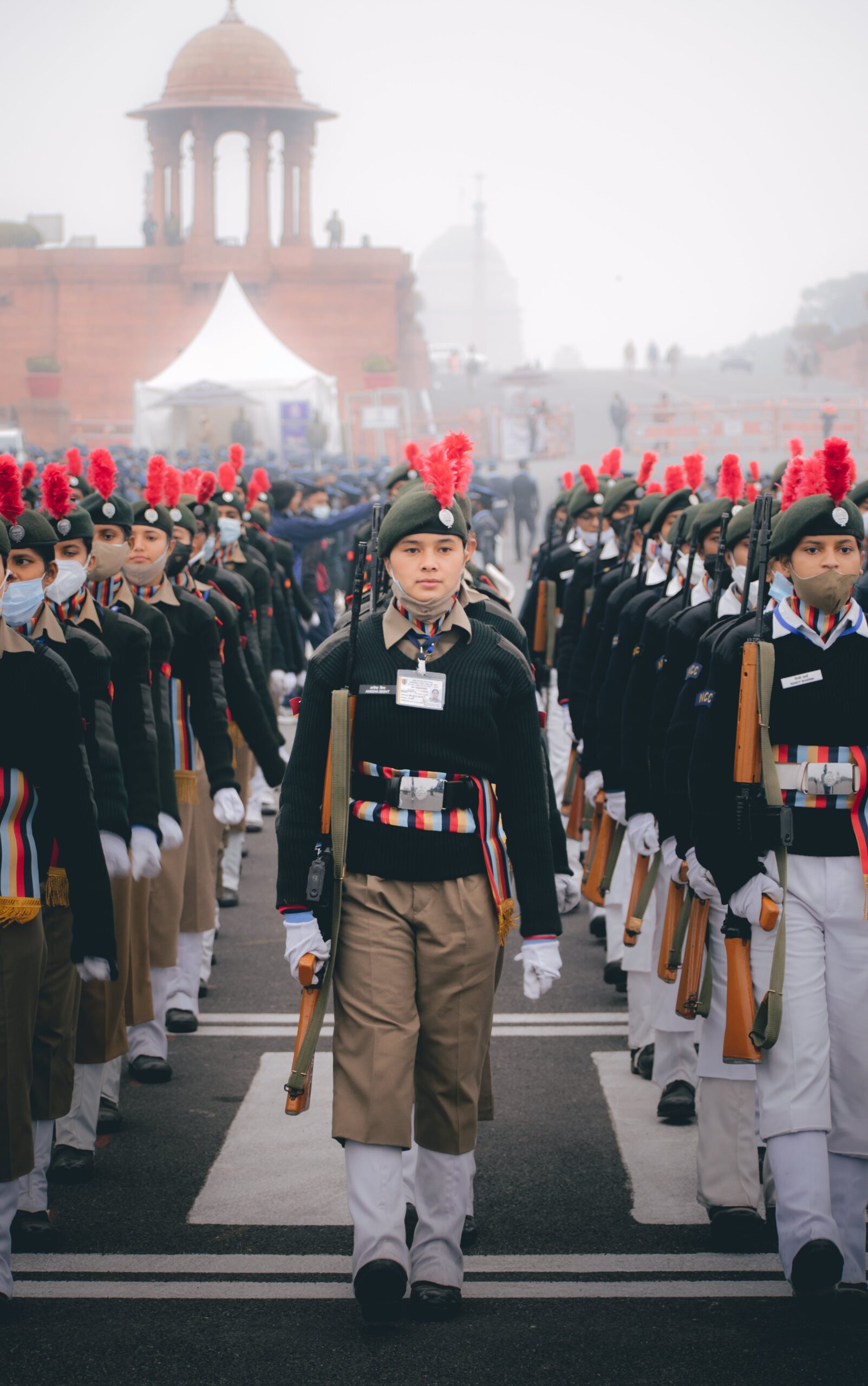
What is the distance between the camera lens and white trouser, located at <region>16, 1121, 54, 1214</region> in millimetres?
5098

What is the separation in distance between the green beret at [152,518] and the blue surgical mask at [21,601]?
2.03 m

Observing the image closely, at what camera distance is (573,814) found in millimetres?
8797

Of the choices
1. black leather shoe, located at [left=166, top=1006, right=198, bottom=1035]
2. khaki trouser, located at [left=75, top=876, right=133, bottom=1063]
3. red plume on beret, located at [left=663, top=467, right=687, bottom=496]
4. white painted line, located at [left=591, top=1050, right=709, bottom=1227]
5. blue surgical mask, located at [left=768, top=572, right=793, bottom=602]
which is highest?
red plume on beret, located at [left=663, top=467, right=687, bottom=496]

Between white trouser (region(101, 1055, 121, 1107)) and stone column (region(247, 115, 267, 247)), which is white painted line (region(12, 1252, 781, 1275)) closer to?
white trouser (region(101, 1055, 121, 1107))

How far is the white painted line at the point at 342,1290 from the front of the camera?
4699 mm

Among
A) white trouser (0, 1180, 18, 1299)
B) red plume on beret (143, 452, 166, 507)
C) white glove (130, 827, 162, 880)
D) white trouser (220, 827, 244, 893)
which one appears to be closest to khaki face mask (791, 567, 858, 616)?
white glove (130, 827, 162, 880)

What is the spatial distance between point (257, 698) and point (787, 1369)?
12.5ft

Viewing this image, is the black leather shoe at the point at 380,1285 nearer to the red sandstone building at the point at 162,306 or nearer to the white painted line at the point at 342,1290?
the white painted line at the point at 342,1290

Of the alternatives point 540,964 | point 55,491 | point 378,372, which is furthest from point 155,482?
point 378,372

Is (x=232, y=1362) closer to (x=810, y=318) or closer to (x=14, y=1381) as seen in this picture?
(x=14, y=1381)

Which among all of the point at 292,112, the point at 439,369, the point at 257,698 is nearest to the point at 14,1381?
the point at 257,698

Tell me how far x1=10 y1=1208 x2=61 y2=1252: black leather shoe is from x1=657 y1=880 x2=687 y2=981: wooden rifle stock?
207 centimetres

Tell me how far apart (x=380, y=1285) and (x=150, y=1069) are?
96.9 inches

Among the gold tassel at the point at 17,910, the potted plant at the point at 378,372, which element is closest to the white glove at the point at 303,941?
the gold tassel at the point at 17,910
